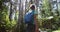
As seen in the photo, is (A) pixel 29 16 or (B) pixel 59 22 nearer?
(B) pixel 59 22

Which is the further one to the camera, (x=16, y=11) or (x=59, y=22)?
(x=16, y=11)

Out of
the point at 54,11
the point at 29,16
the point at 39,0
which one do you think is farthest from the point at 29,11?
the point at 54,11

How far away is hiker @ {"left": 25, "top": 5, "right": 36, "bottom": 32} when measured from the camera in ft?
6.94

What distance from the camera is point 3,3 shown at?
2256 mm

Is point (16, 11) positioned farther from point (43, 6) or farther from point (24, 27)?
point (43, 6)

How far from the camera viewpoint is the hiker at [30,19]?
2115 millimetres

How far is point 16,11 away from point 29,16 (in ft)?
0.64

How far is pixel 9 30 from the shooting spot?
2.19m

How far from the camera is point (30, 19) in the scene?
2148mm

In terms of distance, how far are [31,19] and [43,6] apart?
24 cm

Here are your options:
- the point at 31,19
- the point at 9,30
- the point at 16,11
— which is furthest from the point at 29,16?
the point at 9,30

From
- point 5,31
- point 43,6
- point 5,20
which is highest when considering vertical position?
point 43,6

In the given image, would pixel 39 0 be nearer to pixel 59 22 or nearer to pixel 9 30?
pixel 59 22

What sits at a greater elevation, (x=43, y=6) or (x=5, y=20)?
(x=43, y=6)
